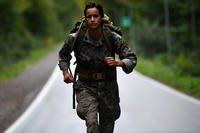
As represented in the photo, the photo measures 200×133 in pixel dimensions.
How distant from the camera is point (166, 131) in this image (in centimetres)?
1200

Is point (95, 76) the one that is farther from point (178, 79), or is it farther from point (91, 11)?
point (178, 79)

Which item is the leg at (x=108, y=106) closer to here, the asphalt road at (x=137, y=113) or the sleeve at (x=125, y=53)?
the sleeve at (x=125, y=53)

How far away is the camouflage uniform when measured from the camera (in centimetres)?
774

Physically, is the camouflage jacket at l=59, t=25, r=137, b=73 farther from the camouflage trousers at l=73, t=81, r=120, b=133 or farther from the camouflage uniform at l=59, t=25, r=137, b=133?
the camouflage trousers at l=73, t=81, r=120, b=133

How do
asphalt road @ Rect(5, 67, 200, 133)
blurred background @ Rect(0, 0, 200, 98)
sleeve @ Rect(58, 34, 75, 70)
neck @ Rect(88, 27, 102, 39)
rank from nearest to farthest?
neck @ Rect(88, 27, 102, 39)
sleeve @ Rect(58, 34, 75, 70)
asphalt road @ Rect(5, 67, 200, 133)
blurred background @ Rect(0, 0, 200, 98)

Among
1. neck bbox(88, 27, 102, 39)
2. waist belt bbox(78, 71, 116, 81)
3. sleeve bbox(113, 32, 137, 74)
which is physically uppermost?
neck bbox(88, 27, 102, 39)

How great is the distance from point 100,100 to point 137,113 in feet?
24.4

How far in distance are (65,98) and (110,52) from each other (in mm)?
11852

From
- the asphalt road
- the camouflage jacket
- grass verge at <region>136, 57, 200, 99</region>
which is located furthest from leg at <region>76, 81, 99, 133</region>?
grass verge at <region>136, 57, 200, 99</region>

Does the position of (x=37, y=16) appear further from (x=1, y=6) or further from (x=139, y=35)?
(x=1, y=6)

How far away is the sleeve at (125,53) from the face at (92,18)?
0.34m

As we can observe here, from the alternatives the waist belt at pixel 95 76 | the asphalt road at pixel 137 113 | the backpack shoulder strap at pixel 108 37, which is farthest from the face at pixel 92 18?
the asphalt road at pixel 137 113

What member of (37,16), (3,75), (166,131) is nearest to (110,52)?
(166,131)

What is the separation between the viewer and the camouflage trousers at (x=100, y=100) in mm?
7714
